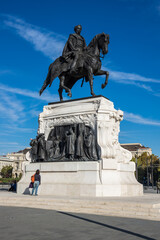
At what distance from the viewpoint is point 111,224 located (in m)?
7.17

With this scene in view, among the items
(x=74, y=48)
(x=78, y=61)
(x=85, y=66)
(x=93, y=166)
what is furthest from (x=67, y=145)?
(x=74, y=48)

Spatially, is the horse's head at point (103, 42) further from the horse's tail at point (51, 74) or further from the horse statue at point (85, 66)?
the horse's tail at point (51, 74)

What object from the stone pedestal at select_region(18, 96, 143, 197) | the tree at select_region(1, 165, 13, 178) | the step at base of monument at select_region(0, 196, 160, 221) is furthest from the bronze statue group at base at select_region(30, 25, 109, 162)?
the tree at select_region(1, 165, 13, 178)

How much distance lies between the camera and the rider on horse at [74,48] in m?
16.5

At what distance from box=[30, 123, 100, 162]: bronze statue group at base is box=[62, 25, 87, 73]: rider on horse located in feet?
12.7

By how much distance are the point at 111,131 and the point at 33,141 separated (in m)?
4.86

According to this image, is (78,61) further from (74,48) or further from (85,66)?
(74,48)

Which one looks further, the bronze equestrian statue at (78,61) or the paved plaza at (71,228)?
the bronze equestrian statue at (78,61)

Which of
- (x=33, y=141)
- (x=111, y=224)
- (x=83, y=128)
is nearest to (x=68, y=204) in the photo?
(x=111, y=224)

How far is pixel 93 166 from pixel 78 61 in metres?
6.75

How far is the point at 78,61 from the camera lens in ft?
54.5

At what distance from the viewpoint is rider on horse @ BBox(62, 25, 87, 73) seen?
16547 mm

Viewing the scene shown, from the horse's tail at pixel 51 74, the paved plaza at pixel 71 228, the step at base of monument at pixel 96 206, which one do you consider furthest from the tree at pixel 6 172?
the paved plaza at pixel 71 228

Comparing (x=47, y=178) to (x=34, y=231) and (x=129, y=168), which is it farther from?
(x=34, y=231)
